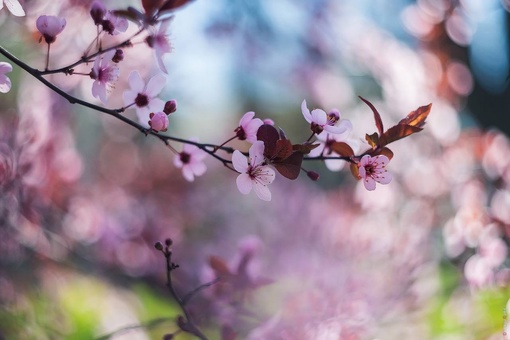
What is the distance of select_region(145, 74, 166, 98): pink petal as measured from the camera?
1.64 ft

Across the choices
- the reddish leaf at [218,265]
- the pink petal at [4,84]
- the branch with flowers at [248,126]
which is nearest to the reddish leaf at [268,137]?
the branch with flowers at [248,126]

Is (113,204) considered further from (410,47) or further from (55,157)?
(410,47)

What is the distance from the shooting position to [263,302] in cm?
106

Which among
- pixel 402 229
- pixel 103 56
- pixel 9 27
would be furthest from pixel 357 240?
pixel 103 56

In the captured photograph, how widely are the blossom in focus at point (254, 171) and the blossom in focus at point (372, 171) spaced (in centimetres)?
7

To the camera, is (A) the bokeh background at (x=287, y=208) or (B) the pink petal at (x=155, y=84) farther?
(A) the bokeh background at (x=287, y=208)

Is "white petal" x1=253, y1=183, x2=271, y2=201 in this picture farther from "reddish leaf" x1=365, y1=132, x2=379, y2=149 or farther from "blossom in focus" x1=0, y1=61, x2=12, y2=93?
"blossom in focus" x1=0, y1=61, x2=12, y2=93

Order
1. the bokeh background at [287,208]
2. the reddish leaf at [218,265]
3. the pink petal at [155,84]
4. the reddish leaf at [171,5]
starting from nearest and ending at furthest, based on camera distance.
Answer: the reddish leaf at [171,5], the pink petal at [155,84], the reddish leaf at [218,265], the bokeh background at [287,208]

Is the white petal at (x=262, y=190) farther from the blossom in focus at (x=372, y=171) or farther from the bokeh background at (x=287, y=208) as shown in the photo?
the bokeh background at (x=287, y=208)

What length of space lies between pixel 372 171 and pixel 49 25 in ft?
0.97

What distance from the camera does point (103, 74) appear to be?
473mm

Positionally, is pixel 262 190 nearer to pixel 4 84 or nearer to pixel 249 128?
pixel 249 128

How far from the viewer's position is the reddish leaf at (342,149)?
486 mm

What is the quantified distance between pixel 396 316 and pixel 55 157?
87 cm
